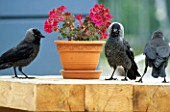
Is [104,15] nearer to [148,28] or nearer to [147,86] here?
[147,86]

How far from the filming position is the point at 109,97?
10.4ft

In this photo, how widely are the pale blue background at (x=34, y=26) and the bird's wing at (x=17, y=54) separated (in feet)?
4.69

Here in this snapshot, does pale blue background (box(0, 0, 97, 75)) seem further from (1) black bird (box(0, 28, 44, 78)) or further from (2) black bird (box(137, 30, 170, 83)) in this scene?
(2) black bird (box(137, 30, 170, 83))

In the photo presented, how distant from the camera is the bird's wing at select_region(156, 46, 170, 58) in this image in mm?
3500

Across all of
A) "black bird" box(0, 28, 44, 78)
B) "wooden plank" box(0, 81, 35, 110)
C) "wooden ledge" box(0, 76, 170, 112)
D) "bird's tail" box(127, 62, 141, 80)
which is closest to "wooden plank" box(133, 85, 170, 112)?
"wooden ledge" box(0, 76, 170, 112)

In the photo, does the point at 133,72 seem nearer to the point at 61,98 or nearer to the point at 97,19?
the point at 97,19

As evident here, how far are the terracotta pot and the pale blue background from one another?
1582 mm

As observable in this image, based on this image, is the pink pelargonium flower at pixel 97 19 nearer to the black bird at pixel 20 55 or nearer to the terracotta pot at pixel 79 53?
the terracotta pot at pixel 79 53

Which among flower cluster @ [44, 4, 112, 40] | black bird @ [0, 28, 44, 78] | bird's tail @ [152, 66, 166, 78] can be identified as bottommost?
bird's tail @ [152, 66, 166, 78]

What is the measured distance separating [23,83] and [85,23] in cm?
70

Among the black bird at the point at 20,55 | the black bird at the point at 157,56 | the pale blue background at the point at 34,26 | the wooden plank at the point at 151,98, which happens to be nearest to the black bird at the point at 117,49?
the black bird at the point at 157,56

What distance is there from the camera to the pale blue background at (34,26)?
5.43 meters

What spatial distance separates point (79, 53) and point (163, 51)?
0.49m

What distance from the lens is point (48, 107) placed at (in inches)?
125
